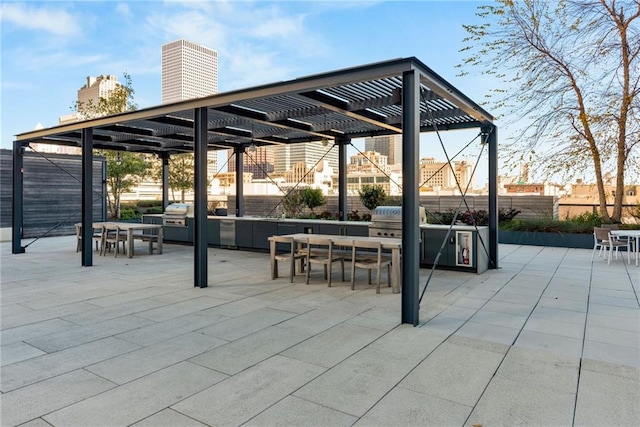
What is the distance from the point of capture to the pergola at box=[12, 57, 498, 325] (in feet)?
14.4

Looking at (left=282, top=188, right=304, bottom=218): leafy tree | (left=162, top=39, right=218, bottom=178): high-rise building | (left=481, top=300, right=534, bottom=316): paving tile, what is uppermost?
(left=162, top=39, right=218, bottom=178): high-rise building

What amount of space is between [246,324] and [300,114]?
433 centimetres

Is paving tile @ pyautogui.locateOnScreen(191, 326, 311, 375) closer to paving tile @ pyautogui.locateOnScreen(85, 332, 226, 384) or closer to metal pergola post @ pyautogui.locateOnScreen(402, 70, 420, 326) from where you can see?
paving tile @ pyautogui.locateOnScreen(85, 332, 226, 384)

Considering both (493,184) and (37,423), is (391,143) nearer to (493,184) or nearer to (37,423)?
(493,184)


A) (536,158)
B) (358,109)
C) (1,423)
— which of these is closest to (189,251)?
(358,109)

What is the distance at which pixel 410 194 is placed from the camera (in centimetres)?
433

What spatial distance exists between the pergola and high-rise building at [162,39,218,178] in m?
12.6

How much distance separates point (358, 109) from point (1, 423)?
5.79 metres

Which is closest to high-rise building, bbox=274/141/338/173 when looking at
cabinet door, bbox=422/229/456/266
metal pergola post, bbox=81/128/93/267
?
cabinet door, bbox=422/229/456/266

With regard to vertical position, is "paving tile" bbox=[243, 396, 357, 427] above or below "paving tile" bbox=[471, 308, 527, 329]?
below

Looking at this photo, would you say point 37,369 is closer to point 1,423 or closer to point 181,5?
point 1,423

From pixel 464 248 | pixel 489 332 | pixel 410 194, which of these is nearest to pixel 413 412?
pixel 489 332

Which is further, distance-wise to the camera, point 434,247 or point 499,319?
point 434,247

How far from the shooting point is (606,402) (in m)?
2.57
